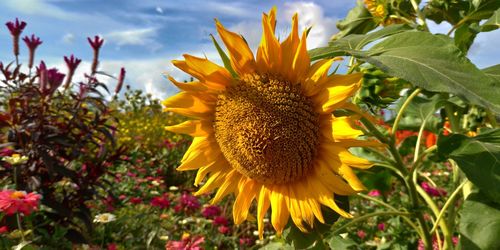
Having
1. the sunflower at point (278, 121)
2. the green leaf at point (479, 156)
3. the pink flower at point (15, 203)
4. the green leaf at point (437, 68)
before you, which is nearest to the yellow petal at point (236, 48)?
the sunflower at point (278, 121)

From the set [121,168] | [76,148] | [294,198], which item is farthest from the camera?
[121,168]

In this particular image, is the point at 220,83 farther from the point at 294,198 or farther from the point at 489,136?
the point at 489,136

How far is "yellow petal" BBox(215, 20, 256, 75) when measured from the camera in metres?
0.84

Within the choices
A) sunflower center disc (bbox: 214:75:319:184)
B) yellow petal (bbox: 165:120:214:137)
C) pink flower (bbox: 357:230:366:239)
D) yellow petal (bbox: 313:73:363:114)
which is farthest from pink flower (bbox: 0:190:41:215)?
pink flower (bbox: 357:230:366:239)

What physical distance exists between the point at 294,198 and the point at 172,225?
6.10 feet

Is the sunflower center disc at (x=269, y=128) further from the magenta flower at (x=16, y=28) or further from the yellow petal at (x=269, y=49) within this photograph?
the magenta flower at (x=16, y=28)

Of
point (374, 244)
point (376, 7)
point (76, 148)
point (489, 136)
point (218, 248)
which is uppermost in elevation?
point (376, 7)

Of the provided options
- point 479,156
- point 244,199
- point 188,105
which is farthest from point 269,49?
point 479,156

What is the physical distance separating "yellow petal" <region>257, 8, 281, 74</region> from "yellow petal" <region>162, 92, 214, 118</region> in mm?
150

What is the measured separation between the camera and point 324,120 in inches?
33.2

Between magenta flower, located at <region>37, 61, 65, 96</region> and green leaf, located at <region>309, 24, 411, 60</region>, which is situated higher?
green leaf, located at <region>309, 24, 411, 60</region>

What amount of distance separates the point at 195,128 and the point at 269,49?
0.80ft

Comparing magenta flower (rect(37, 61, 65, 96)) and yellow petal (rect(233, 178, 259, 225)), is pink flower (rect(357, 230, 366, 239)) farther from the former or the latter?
magenta flower (rect(37, 61, 65, 96))

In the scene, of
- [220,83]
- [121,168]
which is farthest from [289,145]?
[121,168]
